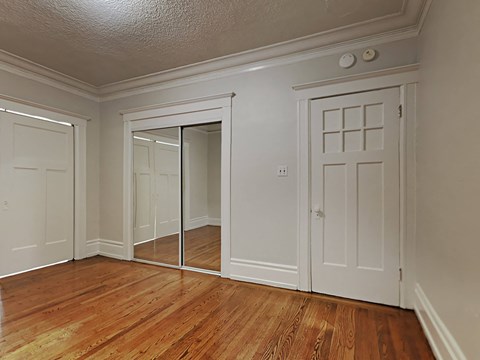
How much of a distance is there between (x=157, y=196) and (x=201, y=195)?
2.03ft

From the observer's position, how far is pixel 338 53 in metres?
2.59

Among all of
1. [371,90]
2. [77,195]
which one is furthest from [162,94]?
[371,90]

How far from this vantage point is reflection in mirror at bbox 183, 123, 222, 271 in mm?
3479

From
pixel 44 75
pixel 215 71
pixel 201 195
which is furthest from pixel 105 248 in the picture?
pixel 215 71

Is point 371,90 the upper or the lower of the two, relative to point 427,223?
upper

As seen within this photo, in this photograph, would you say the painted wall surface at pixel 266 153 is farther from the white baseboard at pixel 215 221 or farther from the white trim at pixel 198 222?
the white trim at pixel 198 222

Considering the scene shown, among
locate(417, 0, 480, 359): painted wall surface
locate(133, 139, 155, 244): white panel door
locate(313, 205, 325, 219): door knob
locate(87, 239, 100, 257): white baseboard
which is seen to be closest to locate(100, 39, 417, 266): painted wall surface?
locate(313, 205, 325, 219): door knob

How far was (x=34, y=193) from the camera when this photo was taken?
11.0ft

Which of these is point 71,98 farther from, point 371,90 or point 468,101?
point 468,101

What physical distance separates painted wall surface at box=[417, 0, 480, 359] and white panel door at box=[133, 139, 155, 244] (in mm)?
3160

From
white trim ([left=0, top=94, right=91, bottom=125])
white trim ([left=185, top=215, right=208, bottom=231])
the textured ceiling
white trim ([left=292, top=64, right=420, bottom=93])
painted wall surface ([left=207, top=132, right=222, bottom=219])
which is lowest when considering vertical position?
white trim ([left=185, top=215, right=208, bottom=231])

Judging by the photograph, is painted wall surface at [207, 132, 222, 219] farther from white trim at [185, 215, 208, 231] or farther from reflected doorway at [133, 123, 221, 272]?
white trim at [185, 215, 208, 231]

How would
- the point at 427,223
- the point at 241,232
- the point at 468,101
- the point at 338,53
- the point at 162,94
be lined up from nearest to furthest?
the point at 468,101 < the point at 427,223 < the point at 338,53 < the point at 241,232 < the point at 162,94

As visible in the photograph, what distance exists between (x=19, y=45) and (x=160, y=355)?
10.7 ft
